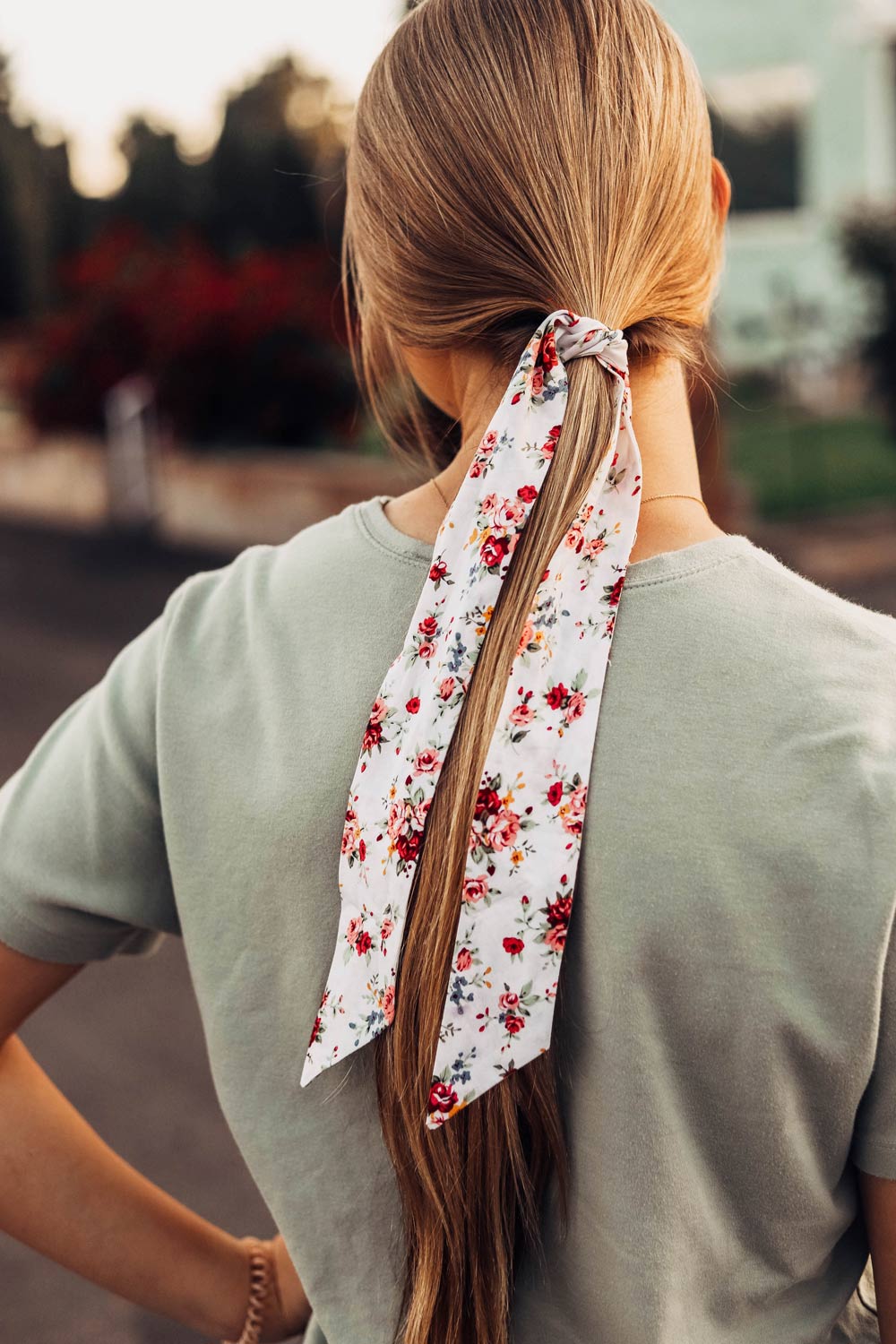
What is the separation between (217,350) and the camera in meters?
10.7

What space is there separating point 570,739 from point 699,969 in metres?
0.18

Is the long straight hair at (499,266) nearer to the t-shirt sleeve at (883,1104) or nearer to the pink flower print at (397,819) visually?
the pink flower print at (397,819)

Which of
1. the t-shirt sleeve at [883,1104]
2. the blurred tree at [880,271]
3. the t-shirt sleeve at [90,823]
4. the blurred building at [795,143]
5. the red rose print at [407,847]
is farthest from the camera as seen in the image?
the blurred building at [795,143]

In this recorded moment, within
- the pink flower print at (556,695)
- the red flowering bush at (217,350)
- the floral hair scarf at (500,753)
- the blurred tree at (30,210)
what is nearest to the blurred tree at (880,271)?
the red flowering bush at (217,350)

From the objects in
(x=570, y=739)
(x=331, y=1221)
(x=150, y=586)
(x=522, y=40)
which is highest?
(x=522, y=40)

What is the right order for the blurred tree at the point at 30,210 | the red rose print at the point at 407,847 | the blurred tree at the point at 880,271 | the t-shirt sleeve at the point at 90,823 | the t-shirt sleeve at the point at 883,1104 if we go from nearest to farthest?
1. the t-shirt sleeve at the point at 883,1104
2. the red rose print at the point at 407,847
3. the t-shirt sleeve at the point at 90,823
4. the blurred tree at the point at 880,271
5. the blurred tree at the point at 30,210

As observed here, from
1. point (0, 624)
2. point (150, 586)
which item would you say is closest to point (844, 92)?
point (150, 586)

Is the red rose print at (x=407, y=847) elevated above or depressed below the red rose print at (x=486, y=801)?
below

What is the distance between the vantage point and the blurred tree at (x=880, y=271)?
1061 centimetres

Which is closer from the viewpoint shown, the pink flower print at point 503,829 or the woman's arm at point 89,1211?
the pink flower print at point 503,829

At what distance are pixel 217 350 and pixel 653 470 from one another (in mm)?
10172

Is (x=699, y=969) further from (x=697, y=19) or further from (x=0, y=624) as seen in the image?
(x=697, y=19)

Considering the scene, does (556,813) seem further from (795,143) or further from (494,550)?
(795,143)

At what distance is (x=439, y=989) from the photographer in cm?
99
